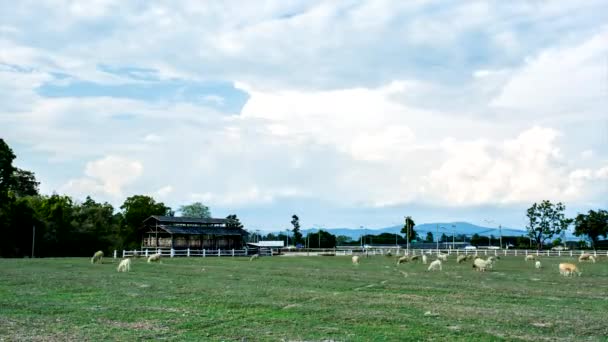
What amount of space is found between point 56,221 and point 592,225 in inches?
3522

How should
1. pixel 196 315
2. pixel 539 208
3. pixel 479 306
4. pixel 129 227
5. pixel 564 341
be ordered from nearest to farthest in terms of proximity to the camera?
1. pixel 564 341
2. pixel 196 315
3. pixel 479 306
4. pixel 129 227
5. pixel 539 208

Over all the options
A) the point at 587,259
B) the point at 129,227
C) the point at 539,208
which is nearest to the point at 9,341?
the point at 587,259

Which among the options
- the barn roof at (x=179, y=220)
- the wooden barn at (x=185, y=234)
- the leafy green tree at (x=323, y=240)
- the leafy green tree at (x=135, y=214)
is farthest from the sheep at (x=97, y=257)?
the leafy green tree at (x=323, y=240)

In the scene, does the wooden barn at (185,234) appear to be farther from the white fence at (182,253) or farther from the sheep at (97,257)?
the sheep at (97,257)

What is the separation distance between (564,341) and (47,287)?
62.1 feet

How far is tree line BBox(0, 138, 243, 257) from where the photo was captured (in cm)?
6825

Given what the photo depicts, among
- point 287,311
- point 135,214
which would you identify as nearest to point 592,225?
point 135,214

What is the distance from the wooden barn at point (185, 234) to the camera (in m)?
82.1

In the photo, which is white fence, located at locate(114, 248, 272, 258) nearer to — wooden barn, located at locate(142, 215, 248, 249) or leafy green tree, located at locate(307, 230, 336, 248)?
wooden barn, located at locate(142, 215, 248, 249)

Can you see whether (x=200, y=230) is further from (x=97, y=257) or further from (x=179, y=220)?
(x=97, y=257)

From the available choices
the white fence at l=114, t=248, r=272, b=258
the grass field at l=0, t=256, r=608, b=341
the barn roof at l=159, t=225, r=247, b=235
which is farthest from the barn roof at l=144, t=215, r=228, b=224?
the grass field at l=0, t=256, r=608, b=341

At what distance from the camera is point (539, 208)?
115 meters

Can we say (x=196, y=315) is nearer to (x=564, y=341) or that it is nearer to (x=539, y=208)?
(x=564, y=341)

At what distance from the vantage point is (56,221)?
80.7m
